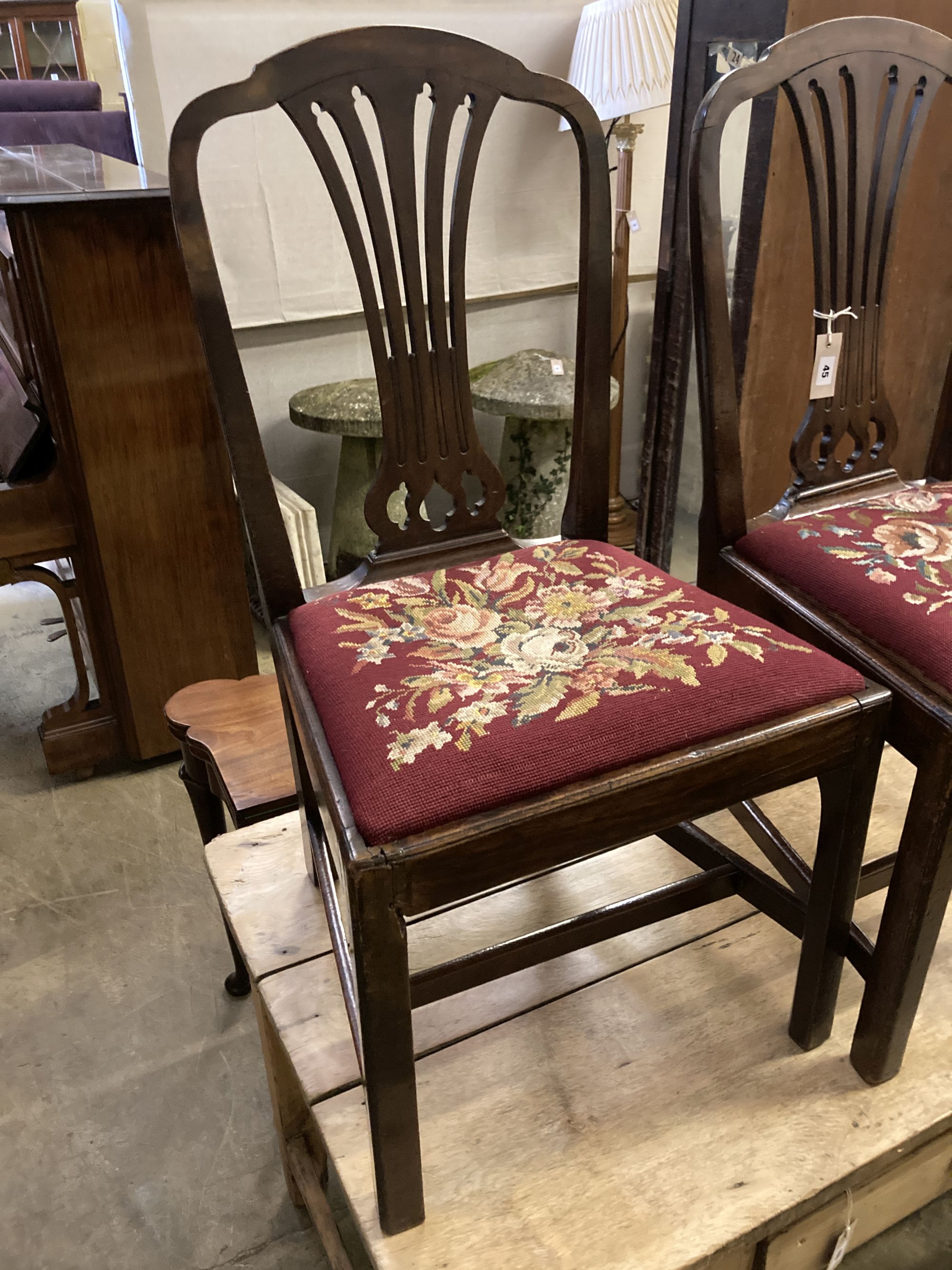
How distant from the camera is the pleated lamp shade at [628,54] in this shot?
80.0 inches

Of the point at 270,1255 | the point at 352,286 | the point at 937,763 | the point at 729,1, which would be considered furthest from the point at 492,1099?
the point at 352,286

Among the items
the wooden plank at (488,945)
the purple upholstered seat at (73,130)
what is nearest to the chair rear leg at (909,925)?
the wooden plank at (488,945)

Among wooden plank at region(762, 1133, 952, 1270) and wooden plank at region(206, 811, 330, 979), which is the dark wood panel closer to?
wooden plank at region(206, 811, 330, 979)

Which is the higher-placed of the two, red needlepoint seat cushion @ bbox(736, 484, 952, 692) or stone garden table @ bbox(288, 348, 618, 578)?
red needlepoint seat cushion @ bbox(736, 484, 952, 692)

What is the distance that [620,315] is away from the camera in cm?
254

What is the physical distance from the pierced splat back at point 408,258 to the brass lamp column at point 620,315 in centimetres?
96

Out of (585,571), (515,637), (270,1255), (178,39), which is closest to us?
(515,637)

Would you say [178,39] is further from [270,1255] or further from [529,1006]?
[270,1255]

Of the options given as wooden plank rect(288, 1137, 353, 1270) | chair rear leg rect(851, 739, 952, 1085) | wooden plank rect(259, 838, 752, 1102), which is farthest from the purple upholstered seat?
chair rear leg rect(851, 739, 952, 1085)

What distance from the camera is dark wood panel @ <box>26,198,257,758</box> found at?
1468 millimetres

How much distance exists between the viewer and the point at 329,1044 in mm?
960

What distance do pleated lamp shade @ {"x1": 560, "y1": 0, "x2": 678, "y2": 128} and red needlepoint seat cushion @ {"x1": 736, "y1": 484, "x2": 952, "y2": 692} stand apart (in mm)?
1261

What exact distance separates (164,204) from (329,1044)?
4.11 feet

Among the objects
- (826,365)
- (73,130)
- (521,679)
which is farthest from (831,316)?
(73,130)
